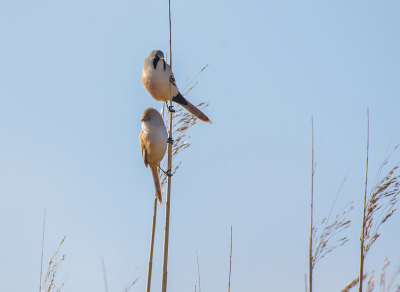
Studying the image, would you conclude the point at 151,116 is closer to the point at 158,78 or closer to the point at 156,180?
the point at 158,78

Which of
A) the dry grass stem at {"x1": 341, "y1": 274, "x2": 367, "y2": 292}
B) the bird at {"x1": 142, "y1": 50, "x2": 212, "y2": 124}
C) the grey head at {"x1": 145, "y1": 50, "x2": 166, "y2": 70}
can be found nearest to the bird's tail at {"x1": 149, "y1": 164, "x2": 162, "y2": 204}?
the bird at {"x1": 142, "y1": 50, "x2": 212, "y2": 124}

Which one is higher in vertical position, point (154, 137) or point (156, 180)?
point (154, 137)

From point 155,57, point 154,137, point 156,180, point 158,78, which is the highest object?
point 155,57

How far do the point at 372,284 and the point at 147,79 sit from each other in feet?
4.78

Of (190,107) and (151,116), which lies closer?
(151,116)

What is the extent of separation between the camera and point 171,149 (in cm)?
216

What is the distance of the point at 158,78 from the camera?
228cm

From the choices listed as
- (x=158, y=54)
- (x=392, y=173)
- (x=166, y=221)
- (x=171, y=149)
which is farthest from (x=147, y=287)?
(x=392, y=173)

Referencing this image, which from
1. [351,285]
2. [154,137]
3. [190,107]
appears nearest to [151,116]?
[154,137]

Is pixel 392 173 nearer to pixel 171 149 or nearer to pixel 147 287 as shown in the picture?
pixel 171 149

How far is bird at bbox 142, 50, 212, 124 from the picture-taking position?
2.28m

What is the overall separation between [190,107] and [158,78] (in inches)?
10.7

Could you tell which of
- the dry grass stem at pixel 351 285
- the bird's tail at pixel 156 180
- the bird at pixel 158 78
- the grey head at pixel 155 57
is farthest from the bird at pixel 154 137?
the dry grass stem at pixel 351 285

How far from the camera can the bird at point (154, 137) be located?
221cm
